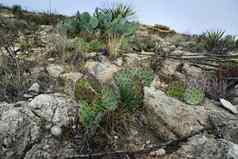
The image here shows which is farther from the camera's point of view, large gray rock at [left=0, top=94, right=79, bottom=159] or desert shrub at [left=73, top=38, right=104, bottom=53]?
desert shrub at [left=73, top=38, right=104, bottom=53]

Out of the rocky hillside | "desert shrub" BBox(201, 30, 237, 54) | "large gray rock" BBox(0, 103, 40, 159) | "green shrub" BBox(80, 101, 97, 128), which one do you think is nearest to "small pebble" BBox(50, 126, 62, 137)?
the rocky hillside

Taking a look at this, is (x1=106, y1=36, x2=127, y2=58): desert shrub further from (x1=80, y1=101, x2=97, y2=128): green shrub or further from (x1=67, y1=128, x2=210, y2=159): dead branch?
(x1=67, y1=128, x2=210, y2=159): dead branch

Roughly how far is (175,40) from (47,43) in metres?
4.36

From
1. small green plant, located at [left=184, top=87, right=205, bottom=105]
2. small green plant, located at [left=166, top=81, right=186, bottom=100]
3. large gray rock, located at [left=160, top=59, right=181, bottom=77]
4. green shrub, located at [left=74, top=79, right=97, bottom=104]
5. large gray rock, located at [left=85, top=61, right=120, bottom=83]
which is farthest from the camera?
large gray rock, located at [left=160, top=59, right=181, bottom=77]

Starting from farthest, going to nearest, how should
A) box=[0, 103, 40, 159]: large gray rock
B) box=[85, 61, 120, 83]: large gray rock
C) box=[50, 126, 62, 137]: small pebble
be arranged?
1. box=[85, 61, 120, 83]: large gray rock
2. box=[50, 126, 62, 137]: small pebble
3. box=[0, 103, 40, 159]: large gray rock

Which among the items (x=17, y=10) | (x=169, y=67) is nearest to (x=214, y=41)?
(x=169, y=67)

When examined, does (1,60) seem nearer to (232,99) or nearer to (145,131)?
(145,131)

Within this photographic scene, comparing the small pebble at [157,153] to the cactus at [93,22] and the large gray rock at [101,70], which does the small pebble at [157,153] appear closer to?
the large gray rock at [101,70]

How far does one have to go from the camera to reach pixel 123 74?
417 cm

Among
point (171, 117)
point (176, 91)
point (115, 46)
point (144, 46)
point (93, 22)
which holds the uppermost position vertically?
point (93, 22)

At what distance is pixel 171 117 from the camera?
3842 millimetres

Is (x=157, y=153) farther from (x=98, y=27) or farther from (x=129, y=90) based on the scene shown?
(x=98, y=27)

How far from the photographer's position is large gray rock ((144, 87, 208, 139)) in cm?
376

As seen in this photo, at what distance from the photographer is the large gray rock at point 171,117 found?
12.3 ft
